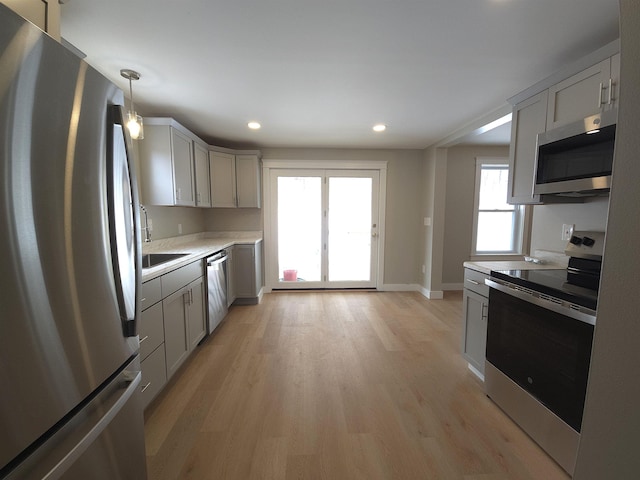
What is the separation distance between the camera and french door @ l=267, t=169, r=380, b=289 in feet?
13.9

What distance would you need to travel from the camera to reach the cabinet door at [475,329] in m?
1.99

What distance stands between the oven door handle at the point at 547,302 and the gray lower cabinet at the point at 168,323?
2225 millimetres

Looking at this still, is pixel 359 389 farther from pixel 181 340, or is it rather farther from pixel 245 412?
pixel 181 340

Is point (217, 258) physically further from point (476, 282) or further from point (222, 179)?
point (476, 282)

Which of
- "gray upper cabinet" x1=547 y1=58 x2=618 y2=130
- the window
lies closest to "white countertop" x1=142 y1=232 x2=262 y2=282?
"gray upper cabinet" x1=547 y1=58 x2=618 y2=130

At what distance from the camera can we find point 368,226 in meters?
4.39

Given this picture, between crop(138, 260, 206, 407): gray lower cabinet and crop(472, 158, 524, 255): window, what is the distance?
13.9 feet

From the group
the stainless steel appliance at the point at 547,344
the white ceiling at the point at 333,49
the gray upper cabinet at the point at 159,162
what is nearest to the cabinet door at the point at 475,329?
the stainless steel appliance at the point at 547,344

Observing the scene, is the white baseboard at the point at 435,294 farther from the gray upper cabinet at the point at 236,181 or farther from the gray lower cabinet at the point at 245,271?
the gray upper cabinet at the point at 236,181

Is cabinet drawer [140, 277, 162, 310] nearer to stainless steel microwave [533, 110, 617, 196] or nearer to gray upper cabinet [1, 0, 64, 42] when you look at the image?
gray upper cabinet [1, 0, 64, 42]

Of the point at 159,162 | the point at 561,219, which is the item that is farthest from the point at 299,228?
the point at 561,219

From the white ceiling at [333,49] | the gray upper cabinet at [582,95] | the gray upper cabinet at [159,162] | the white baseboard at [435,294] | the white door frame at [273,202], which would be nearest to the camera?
the white ceiling at [333,49]

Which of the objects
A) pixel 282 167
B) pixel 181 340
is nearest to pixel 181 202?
pixel 181 340

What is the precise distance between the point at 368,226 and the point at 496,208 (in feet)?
7.07
